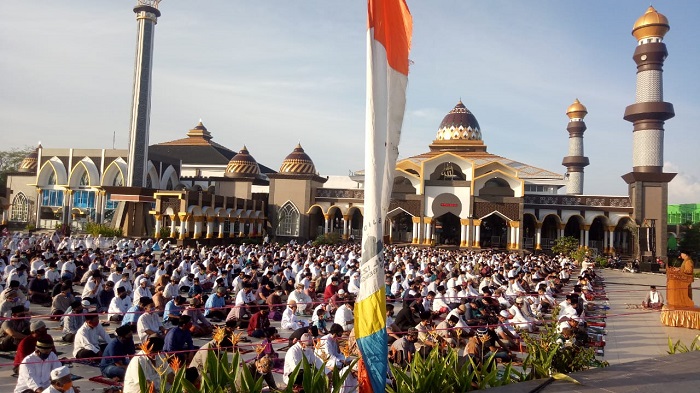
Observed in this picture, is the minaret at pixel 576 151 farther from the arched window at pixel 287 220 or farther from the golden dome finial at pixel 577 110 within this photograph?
the arched window at pixel 287 220

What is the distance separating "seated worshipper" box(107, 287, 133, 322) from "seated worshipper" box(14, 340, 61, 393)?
375cm

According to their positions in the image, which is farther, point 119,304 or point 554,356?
point 119,304

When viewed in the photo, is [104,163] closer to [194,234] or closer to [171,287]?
[194,234]

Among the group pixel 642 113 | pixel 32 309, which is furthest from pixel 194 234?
pixel 642 113

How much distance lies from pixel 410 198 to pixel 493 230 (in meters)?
7.36

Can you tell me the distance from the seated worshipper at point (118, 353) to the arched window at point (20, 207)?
122 feet

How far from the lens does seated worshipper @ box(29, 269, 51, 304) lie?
10781mm

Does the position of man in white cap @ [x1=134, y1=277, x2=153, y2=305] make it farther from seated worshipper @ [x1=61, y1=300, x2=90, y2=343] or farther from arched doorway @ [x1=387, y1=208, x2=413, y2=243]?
arched doorway @ [x1=387, y1=208, x2=413, y2=243]

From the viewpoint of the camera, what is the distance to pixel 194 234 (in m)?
26.8

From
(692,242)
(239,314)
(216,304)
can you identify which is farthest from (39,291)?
(692,242)

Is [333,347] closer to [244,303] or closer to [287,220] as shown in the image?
[244,303]

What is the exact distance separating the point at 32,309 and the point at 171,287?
2.73m

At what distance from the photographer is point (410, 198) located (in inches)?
1244

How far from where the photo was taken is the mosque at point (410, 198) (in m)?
29.7
